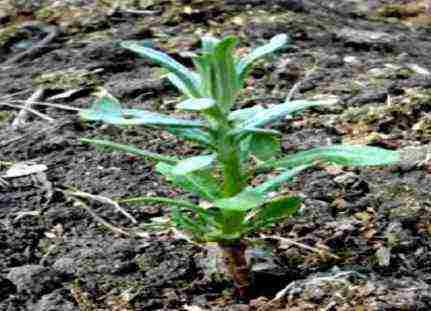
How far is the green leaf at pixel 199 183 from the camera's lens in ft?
4.54

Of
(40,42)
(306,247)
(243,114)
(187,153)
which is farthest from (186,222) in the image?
(40,42)

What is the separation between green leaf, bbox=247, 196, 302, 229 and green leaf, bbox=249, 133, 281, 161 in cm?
7

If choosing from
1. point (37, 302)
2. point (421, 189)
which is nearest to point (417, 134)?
point (421, 189)

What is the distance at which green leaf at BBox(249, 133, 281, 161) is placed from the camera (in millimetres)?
1333

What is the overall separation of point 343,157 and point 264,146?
0.13 meters

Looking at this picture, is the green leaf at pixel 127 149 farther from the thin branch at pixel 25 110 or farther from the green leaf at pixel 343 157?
the thin branch at pixel 25 110

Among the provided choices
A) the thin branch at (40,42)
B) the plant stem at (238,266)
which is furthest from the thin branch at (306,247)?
the thin branch at (40,42)

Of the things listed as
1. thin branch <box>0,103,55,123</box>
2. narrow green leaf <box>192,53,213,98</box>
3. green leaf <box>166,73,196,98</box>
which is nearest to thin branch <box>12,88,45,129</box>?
Answer: thin branch <box>0,103,55,123</box>

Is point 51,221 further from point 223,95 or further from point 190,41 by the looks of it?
point 190,41

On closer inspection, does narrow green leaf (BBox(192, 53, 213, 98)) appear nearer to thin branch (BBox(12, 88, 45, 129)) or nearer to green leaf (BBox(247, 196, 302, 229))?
green leaf (BBox(247, 196, 302, 229))

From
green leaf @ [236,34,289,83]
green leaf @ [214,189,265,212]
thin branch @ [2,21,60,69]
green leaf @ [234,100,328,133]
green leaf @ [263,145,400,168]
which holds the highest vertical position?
thin branch @ [2,21,60,69]

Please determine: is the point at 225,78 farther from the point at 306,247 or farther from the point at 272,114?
the point at 306,247

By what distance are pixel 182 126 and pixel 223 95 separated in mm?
83

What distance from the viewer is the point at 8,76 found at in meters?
2.55
